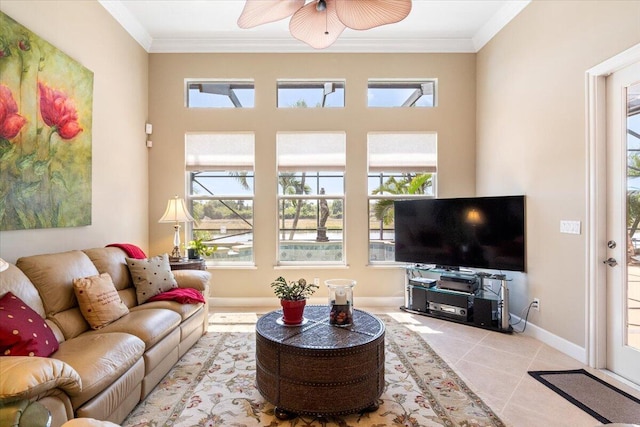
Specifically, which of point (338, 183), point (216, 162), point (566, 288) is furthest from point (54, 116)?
point (566, 288)

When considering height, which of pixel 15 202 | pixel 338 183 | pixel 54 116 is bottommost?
pixel 15 202

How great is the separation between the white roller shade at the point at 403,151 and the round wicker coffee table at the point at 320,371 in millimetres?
2905

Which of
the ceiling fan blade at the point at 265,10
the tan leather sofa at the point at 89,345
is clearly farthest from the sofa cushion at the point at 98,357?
the ceiling fan blade at the point at 265,10

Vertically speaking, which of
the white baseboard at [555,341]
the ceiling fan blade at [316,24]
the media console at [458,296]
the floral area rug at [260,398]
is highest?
the ceiling fan blade at [316,24]

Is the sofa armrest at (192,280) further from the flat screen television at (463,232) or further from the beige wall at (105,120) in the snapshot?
the flat screen television at (463,232)

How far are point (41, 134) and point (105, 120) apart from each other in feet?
3.21

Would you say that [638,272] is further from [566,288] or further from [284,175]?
[284,175]

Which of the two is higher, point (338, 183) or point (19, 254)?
point (338, 183)

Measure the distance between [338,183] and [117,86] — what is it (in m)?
2.86

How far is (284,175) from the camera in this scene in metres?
4.70

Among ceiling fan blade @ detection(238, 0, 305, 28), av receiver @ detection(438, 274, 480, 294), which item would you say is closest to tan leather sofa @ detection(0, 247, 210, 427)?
ceiling fan blade @ detection(238, 0, 305, 28)

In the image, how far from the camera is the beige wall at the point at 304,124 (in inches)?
181

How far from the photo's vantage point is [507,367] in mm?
2824

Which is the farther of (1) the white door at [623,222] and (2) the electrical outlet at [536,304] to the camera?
(2) the electrical outlet at [536,304]
